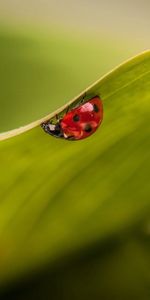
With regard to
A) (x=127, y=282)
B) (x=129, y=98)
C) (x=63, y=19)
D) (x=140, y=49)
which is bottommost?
(x=127, y=282)

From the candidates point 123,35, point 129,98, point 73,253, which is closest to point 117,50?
point 123,35

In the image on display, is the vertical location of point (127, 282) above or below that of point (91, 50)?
below

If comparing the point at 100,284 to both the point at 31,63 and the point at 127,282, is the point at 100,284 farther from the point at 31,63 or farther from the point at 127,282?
the point at 31,63

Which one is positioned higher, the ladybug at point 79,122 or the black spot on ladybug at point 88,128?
the ladybug at point 79,122

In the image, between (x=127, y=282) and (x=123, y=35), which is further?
(x=123, y=35)

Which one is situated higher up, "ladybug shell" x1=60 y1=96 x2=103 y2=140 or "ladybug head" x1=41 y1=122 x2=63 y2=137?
"ladybug head" x1=41 y1=122 x2=63 y2=137
